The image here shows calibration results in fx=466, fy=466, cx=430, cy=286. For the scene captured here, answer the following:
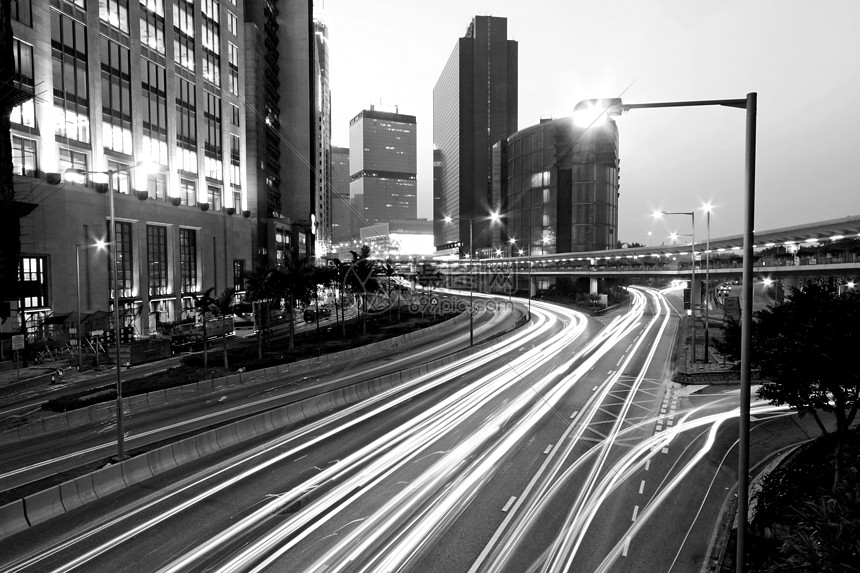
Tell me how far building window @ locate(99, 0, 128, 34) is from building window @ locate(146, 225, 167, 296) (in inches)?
816

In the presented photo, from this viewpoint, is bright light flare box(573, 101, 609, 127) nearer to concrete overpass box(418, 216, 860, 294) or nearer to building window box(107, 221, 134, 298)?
concrete overpass box(418, 216, 860, 294)

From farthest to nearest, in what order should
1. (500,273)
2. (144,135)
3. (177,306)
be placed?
(500,273)
(177,306)
(144,135)

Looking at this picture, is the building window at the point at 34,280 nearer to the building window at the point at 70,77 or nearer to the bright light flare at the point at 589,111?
the building window at the point at 70,77

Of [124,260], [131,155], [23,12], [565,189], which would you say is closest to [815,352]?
[23,12]

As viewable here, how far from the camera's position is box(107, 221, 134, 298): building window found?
49031mm

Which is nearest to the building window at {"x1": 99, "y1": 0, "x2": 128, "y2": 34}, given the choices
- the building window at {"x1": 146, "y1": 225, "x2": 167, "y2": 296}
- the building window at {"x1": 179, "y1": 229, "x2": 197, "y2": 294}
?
the building window at {"x1": 146, "y1": 225, "x2": 167, "y2": 296}

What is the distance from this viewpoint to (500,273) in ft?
386

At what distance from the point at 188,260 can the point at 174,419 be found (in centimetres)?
4410

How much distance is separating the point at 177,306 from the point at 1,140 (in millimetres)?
25580

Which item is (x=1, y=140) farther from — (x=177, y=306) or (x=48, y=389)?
(x=177, y=306)

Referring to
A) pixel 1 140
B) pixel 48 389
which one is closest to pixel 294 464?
pixel 48 389

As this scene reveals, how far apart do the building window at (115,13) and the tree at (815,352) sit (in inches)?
2374

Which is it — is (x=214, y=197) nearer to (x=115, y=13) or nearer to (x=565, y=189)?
(x=115, y=13)

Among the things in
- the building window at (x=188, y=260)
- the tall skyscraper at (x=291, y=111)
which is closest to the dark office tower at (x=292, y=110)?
the tall skyscraper at (x=291, y=111)
